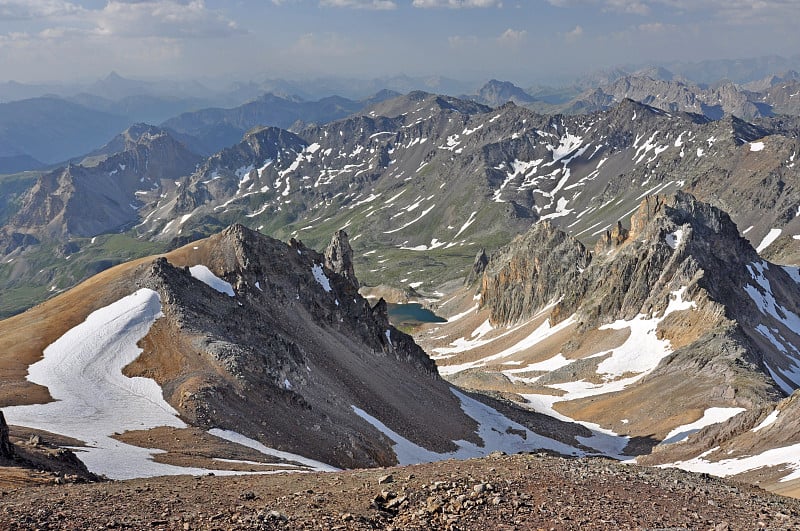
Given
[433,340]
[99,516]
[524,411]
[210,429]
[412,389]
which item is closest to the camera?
[99,516]

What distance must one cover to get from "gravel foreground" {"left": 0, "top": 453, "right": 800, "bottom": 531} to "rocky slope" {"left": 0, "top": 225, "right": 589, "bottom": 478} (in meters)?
9.74

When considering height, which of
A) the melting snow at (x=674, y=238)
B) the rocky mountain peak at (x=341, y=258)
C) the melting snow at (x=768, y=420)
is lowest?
the melting snow at (x=768, y=420)

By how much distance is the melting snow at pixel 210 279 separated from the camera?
71688mm

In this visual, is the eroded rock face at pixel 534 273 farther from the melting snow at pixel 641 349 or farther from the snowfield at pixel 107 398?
the snowfield at pixel 107 398

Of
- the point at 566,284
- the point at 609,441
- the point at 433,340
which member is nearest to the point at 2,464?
the point at 609,441

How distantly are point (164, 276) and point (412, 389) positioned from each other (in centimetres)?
3467

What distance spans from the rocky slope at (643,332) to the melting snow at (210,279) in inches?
2052

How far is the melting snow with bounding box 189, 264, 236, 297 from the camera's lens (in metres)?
71.7

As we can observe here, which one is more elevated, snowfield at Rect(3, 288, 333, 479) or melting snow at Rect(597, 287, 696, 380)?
snowfield at Rect(3, 288, 333, 479)

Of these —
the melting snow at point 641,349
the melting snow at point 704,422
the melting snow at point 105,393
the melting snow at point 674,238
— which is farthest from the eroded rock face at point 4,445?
the melting snow at point 674,238

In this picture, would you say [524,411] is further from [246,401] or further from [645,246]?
[645,246]

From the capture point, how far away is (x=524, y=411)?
9194 cm

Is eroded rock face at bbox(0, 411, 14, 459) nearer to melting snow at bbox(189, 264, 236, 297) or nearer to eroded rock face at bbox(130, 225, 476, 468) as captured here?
eroded rock face at bbox(130, 225, 476, 468)

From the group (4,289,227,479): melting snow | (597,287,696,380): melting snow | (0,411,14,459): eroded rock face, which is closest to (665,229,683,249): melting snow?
(597,287,696,380): melting snow
